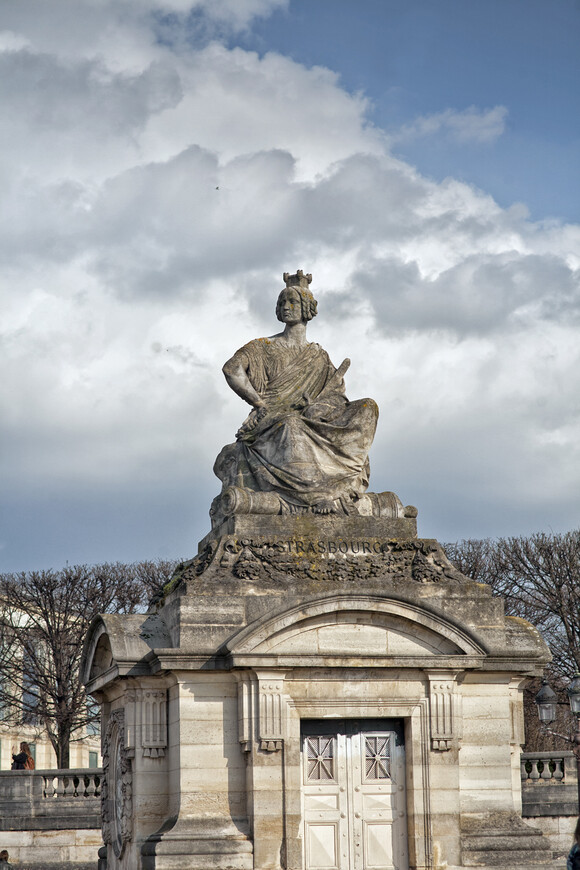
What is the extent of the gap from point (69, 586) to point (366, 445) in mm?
23716

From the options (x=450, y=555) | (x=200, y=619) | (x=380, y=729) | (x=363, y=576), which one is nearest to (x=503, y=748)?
(x=380, y=729)

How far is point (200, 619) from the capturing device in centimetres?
1769

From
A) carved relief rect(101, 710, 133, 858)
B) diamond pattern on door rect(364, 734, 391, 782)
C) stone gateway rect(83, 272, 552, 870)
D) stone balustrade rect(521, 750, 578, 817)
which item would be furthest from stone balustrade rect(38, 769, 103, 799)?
diamond pattern on door rect(364, 734, 391, 782)

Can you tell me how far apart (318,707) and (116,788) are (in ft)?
11.0

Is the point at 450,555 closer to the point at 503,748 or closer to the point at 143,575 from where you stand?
the point at 143,575

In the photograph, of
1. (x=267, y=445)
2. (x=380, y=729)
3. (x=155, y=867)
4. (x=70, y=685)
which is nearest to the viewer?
(x=155, y=867)

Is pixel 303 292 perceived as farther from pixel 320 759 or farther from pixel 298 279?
pixel 320 759

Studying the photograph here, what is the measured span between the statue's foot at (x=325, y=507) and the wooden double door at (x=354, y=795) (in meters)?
2.66

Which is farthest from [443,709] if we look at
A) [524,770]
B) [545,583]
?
[545,583]

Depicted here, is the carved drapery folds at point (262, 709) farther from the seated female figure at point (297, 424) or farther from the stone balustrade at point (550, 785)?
the stone balustrade at point (550, 785)

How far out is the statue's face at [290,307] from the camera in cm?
2038

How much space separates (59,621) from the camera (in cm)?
4116

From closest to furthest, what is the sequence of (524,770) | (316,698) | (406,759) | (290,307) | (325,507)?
(316,698) < (406,759) < (325,507) < (290,307) < (524,770)

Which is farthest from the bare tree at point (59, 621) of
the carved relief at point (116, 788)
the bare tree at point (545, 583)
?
the carved relief at point (116, 788)
